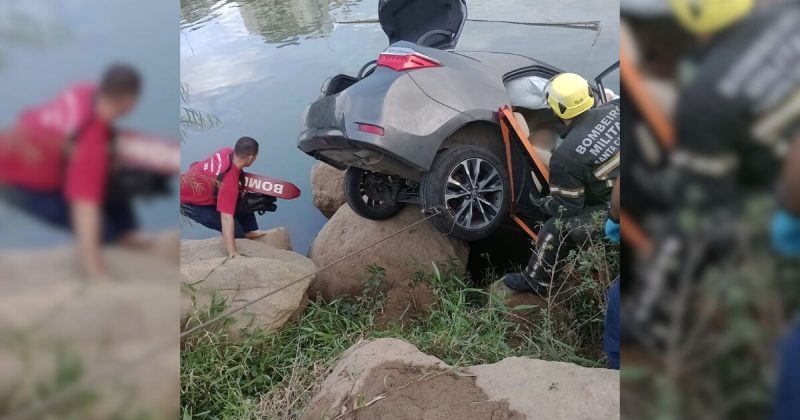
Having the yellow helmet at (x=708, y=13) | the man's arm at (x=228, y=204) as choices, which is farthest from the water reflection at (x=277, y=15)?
the yellow helmet at (x=708, y=13)

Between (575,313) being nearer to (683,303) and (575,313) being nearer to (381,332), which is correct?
(381,332)

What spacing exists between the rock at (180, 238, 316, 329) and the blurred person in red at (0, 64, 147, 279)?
2.88m

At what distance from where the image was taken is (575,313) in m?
3.98

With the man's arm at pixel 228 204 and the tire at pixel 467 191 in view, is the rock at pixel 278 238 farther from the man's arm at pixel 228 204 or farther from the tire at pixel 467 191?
the tire at pixel 467 191

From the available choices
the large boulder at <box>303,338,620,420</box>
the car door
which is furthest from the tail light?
the large boulder at <box>303,338,620,420</box>

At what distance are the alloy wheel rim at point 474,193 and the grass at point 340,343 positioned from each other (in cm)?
45

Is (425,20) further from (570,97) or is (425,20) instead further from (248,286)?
(248,286)

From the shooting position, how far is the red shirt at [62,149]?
0.84 meters

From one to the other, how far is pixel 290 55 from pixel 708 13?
17.6 feet

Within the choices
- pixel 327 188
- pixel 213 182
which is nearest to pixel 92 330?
pixel 213 182

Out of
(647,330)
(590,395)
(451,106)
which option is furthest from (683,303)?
(451,106)

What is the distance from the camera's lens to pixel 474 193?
431 cm

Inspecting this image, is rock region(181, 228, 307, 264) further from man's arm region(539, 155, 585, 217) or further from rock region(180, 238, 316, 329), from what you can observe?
man's arm region(539, 155, 585, 217)

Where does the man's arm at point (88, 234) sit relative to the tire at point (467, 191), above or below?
above
